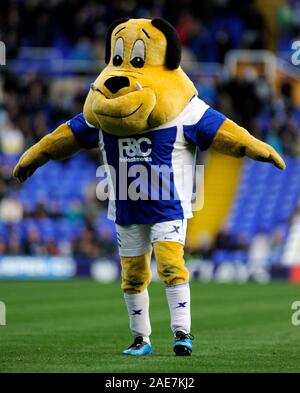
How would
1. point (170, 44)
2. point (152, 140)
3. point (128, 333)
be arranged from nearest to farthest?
1. point (152, 140)
2. point (170, 44)
3. point (128, 333)

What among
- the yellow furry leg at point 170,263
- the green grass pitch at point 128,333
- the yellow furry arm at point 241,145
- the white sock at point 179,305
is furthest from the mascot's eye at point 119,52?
the green grass pitch at point 128,333

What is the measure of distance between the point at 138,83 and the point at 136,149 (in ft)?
1.81

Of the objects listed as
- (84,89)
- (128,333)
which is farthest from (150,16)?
(128,333)

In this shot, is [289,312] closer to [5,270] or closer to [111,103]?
[111,103]

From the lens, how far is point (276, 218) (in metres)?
26.2

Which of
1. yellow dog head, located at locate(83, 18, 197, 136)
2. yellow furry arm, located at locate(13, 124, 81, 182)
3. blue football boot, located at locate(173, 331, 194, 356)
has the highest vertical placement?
yellow dog head, located at locate(83, 18, 197, 136)

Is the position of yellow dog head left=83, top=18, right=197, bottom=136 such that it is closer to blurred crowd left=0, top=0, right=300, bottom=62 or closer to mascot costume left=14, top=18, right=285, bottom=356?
mascot costume left=14, top=18, right=285, bottom=356

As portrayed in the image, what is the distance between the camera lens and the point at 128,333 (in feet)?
39.7

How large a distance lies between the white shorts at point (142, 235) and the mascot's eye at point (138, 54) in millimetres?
1330

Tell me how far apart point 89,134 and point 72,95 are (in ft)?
58.8

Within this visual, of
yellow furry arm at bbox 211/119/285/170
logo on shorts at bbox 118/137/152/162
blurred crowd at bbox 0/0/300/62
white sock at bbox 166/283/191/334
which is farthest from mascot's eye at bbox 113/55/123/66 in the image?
blurred crowd at bbox 0/0/300/62

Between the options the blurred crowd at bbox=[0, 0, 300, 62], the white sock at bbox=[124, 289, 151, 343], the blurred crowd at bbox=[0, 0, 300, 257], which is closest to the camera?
the white sock at bbox=[124, 289, 151, 343]

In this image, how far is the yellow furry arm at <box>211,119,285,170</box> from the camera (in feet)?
31.1

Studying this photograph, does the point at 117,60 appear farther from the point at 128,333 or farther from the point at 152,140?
the point at 128,333
